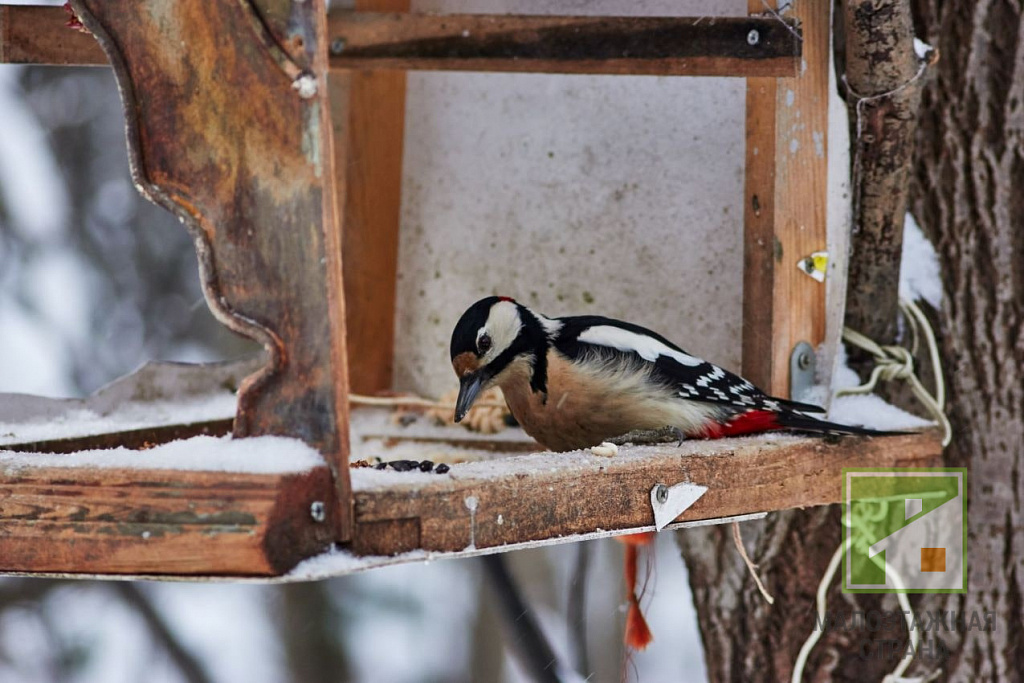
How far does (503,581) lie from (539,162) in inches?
59.4

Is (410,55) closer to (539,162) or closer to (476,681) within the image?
(539,162)

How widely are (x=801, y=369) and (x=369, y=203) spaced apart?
1.63 metres

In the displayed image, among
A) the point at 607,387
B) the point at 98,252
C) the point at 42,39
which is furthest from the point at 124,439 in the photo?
the point at 98,252

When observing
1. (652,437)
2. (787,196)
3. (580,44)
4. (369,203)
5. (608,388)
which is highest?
(580,44)

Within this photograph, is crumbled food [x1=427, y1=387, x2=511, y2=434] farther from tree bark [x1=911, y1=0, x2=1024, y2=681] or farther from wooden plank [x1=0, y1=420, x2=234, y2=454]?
tree bark [x1=911, y1=0, x2=1024, y2=681]

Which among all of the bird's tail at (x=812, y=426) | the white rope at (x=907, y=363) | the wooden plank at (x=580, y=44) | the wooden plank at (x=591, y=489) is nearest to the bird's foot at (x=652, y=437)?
the wooden plank at (x=591, y=489)

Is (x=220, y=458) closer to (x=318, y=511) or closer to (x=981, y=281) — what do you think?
(x=318, y=511)

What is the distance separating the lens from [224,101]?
1.59 m

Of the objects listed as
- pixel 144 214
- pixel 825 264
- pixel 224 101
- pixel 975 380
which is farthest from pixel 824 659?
pixel 144 214

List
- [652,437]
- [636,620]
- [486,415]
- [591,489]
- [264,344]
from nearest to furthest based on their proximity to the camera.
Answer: [264,344]
[591,489]
[652,437]
[636,620]
[486,415]

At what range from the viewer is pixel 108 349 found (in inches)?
221

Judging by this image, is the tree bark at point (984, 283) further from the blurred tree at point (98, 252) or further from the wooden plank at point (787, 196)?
the blurred tree at point (98, 252)

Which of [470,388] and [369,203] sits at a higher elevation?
[369,203]

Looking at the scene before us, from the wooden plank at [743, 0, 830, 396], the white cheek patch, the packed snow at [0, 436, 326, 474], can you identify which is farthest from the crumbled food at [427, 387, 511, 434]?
the packed snow at [0, 436, 326, 474]
